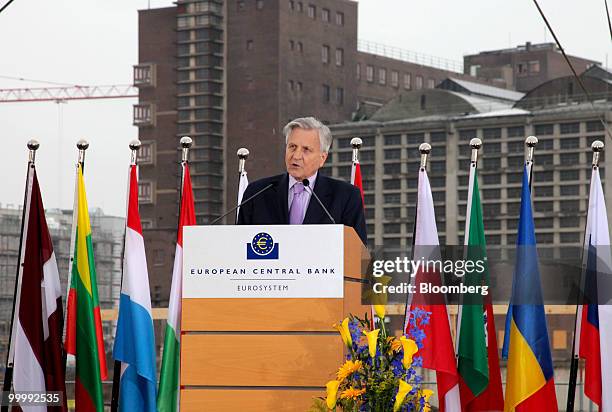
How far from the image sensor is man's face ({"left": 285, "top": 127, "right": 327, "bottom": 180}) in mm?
5668

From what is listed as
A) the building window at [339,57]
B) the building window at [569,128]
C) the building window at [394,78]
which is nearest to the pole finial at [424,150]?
the building window at [569,128]

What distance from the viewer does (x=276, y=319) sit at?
5176mm

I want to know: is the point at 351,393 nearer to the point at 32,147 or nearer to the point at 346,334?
the point at 346,334

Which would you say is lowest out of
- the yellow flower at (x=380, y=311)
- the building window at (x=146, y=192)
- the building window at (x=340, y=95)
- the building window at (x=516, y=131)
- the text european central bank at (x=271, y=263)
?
the yellow flower at (x=380, y=311)

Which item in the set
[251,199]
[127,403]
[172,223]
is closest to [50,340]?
[127,403]

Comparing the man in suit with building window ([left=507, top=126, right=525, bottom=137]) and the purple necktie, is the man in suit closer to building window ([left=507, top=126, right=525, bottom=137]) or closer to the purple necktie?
the purple necktie

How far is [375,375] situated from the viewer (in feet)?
16.6

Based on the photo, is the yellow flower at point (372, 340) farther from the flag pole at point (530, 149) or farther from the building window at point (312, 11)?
the building window at point (312, 11)

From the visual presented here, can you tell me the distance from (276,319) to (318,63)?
8612 centimetres

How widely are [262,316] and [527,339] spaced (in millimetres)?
3273

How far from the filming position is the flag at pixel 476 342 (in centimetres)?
833

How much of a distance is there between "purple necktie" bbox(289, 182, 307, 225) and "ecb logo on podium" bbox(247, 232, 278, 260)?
0.66 m

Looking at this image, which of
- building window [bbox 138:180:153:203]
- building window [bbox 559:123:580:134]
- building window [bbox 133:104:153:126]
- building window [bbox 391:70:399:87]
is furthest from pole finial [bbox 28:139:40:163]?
building window [bbox 391:70:399:87]

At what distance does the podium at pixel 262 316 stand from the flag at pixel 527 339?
2939mm
